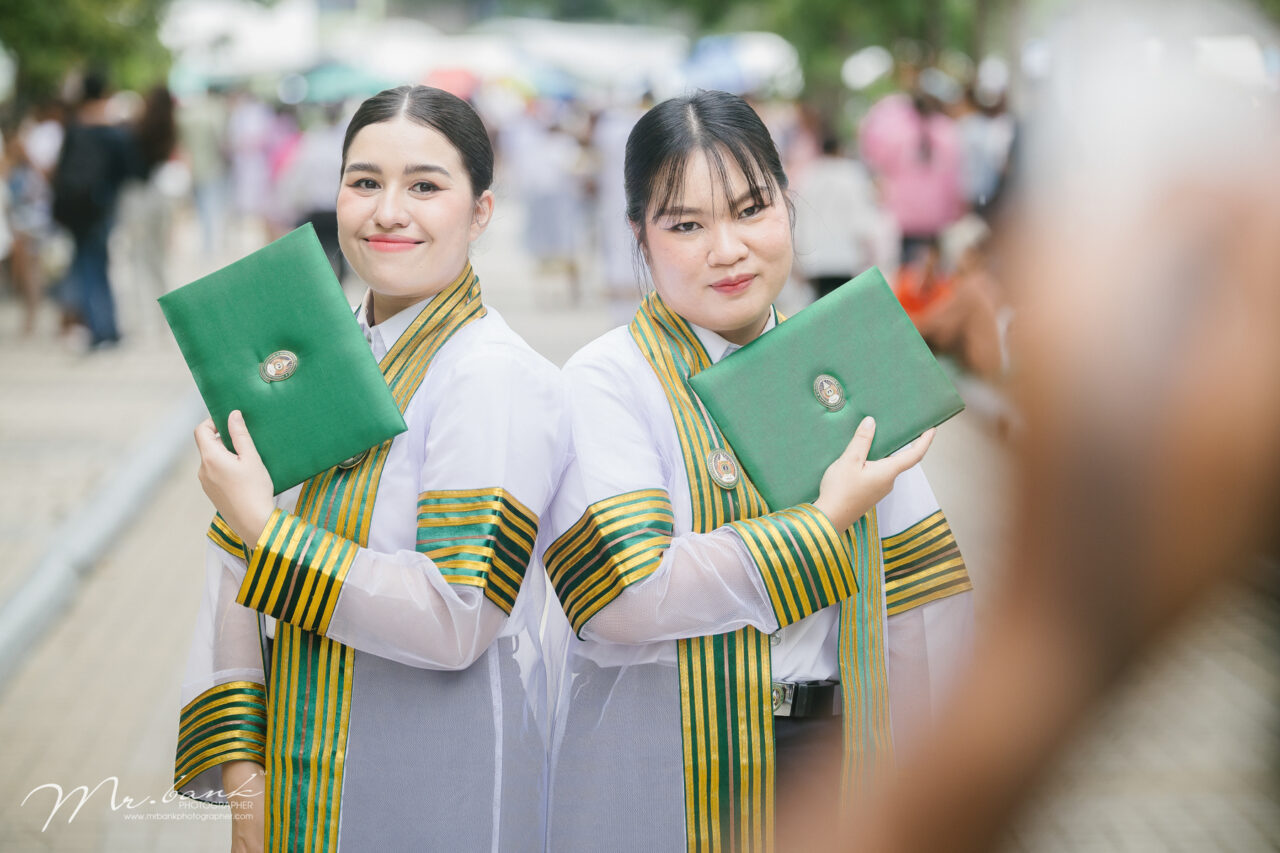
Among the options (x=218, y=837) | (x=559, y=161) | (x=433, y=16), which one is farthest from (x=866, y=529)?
(x=433, y=16)

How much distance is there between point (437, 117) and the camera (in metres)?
2.15

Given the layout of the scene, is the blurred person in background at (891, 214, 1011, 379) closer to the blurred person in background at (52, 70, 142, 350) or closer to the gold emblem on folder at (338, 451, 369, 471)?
the gold emblem on folder at (338, 451, 369, 471)

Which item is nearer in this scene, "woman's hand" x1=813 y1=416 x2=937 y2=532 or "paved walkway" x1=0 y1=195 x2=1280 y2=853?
"paved walkway" x1=0 y1=195 x2=1280 y2=853

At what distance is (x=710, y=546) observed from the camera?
6.42 feet

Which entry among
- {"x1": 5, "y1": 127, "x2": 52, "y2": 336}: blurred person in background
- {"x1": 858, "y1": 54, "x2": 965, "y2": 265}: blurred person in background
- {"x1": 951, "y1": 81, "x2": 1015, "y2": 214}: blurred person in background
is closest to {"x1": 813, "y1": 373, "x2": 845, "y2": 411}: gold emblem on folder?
{"x1": 858, "y1": 54, "x2": 965, "y2": 265}: blurred person in background

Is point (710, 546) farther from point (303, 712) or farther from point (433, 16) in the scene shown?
point (433, 16)

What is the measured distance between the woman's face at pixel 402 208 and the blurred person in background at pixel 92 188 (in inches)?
370

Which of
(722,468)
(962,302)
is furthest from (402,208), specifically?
(962,302)

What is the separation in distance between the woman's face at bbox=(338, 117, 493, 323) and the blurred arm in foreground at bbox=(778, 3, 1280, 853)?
4.52 feet

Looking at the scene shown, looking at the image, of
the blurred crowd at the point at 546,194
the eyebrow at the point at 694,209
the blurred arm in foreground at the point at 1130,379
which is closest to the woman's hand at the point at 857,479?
the eyebrow at the point at 694,209

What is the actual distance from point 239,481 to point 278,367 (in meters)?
0.18

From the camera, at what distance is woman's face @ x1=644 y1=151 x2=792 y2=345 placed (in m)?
2.12

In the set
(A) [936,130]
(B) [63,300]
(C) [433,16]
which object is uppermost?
(C) [433,16]

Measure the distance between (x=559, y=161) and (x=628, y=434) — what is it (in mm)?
12435
